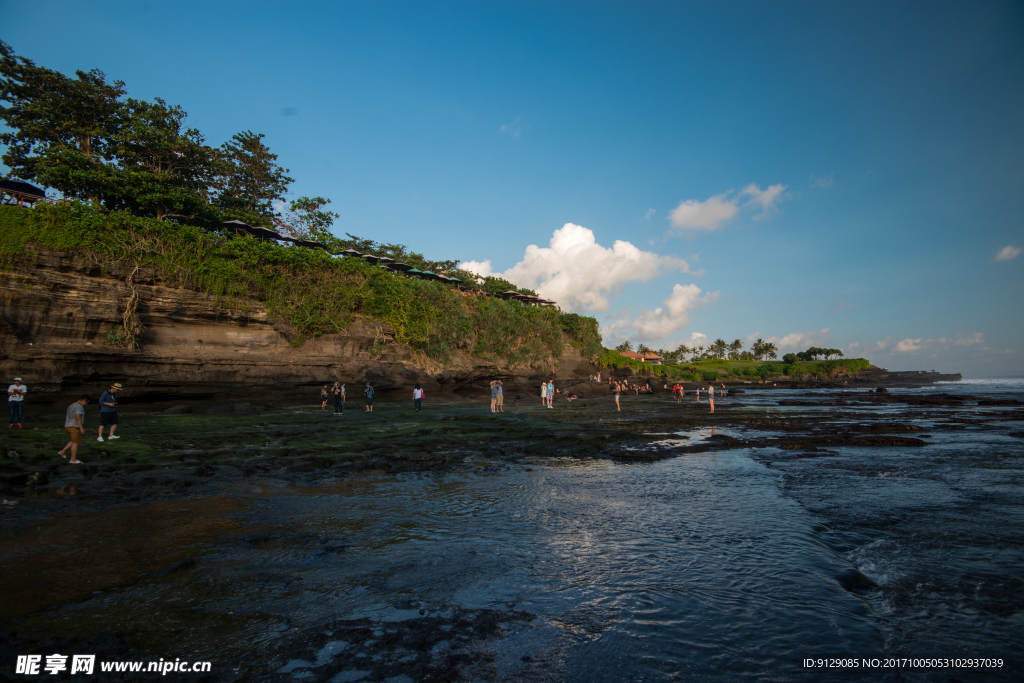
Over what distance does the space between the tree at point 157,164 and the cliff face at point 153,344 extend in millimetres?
6855

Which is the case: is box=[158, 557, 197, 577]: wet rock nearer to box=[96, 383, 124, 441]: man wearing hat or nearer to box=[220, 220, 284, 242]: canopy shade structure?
box=[96, 383, 124, 441]: man wearing hat

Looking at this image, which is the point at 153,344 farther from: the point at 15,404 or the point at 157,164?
the point at 157,164

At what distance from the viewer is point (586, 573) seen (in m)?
4.36

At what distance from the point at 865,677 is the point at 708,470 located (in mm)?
6837

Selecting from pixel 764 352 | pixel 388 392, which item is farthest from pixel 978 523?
pixel 764 352

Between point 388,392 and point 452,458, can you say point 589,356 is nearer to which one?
point 388,392

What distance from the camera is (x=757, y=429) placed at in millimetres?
16531

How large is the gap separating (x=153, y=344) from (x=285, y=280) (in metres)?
7.71

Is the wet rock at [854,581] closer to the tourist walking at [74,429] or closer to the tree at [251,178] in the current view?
the tourist walking at [74,429]

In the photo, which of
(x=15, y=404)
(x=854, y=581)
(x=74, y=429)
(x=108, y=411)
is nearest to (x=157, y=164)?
(x=15, y=404)

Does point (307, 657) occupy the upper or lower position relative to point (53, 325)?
lower

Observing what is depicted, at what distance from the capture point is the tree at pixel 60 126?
23.3 metres

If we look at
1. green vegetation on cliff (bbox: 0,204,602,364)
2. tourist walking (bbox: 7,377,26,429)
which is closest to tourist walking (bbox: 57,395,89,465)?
tourist walking (bbox: 7,377,26,429)

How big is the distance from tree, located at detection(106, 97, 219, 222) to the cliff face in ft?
22.5
